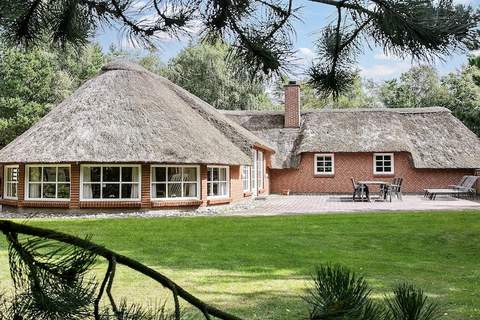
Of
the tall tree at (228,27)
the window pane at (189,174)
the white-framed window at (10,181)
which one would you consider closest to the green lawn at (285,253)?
the tall tree at (228,27)

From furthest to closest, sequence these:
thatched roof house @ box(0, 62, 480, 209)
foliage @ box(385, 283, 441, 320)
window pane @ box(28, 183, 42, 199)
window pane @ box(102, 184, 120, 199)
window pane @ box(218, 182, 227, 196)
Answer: window pane @ box(218, 182, 227, 196) < window pane @ box(28, 183, 42, 199) < window pane @ box(102, 184, 120, 199) < thatched roof house @ box(0, 62, 480, 209) < foliage @ box(385, 283, 441, 320)

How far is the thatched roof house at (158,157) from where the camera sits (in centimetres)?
1662

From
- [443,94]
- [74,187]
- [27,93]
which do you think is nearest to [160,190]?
[74,187]

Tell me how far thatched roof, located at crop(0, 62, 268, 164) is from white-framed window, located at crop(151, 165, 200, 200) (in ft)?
3.14

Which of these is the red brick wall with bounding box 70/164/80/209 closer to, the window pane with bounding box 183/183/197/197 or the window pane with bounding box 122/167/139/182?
the window pane with bounding box 122/167/139/182

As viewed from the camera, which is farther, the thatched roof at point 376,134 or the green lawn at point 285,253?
the thatched roof at point 376,134

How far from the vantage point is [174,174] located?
57.4 feet

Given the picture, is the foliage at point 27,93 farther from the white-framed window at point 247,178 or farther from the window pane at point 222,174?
the window pane at point 222,174

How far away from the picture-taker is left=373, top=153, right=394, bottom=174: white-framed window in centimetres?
2673

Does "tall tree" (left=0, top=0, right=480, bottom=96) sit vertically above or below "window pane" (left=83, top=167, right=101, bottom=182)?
above

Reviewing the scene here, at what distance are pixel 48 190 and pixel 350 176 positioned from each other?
1591 cm

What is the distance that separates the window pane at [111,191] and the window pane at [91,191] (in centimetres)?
21

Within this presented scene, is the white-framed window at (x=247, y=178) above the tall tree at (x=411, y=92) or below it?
below

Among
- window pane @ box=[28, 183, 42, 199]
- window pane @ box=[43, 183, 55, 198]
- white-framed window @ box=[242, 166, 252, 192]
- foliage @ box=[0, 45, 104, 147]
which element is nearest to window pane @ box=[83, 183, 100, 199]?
window pane @ box=[43, 183, 55, 198]
